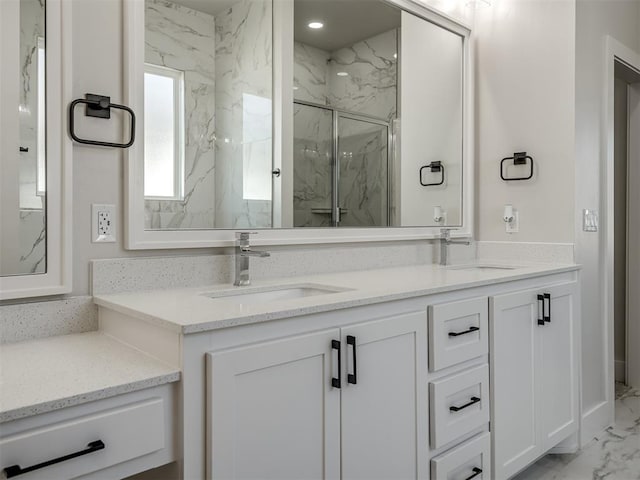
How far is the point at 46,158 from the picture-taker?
1329 mm

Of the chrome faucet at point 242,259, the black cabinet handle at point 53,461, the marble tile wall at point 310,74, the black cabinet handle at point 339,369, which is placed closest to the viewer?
the black cabinet handle at point 53,461

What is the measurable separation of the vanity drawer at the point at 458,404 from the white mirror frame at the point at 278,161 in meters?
0.71

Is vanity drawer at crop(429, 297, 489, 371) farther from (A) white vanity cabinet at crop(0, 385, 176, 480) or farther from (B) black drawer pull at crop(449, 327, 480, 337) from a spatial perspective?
(A) white vanity cabinet at crop(0, 385, 176, 480)

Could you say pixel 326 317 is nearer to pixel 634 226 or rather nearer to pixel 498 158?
pixel 498 158

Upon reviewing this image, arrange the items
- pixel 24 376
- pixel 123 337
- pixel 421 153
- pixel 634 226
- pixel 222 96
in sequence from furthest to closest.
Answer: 1. pixel 634 226
2. pixel 421 153
3. pixel 222 96
4. pixel 123 337
5. pixel 24 376

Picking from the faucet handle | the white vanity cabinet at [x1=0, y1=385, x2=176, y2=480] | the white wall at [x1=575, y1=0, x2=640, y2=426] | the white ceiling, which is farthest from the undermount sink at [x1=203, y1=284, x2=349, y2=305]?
the white wall at [x1=575, y1=0, x2=640, y2=426]

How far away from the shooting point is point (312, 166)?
2.00 m

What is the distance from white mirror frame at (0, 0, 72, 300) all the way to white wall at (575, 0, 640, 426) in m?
2.14

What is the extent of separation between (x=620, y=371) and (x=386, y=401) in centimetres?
267

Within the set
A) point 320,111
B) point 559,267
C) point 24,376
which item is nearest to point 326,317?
point 24,376

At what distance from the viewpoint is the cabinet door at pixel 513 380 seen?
6.03 ft

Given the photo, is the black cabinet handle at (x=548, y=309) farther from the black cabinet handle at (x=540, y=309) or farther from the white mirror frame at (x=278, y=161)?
the white mirror frame at (x=278, y=161)

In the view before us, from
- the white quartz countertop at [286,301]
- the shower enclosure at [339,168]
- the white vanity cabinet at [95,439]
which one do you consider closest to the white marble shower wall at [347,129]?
the shower enclosure at [339,168]

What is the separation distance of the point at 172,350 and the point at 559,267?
1.80 m
